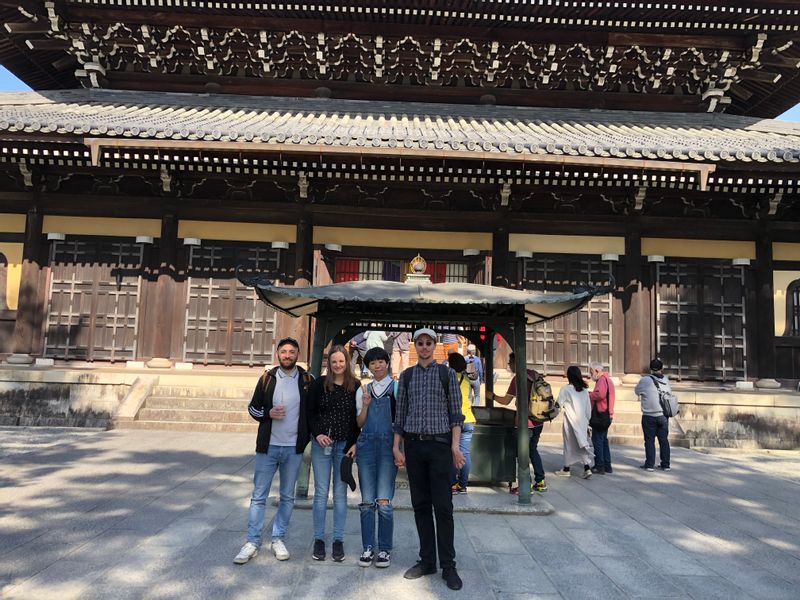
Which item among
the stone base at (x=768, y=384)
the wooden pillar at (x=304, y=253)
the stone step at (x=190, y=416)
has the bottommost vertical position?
the stone step at (x=190, y=416)

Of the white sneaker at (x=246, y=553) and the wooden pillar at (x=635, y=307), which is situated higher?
the wooden pillar at (x=635, y=307)

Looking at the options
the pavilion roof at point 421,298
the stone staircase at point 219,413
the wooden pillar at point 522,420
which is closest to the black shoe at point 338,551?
the pavilion roof at point 421,298

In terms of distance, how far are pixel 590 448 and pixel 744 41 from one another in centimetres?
1036

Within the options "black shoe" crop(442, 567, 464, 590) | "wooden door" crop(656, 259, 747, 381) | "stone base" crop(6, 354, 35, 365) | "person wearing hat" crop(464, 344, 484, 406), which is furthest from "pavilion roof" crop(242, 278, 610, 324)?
"stone base" crop(6, 354, 35, 365)

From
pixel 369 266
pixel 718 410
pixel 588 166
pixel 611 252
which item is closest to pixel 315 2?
pixel 369 266

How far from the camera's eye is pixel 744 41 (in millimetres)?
11578

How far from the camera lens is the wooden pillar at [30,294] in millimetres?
10789

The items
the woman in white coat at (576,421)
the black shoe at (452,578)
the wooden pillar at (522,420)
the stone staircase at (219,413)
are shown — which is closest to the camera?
the black shoe at (452,578)

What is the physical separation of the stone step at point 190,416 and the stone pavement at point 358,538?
2.25 meters

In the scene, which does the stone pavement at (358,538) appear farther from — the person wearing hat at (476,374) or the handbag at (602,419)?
the person wearing hat at (476,374)

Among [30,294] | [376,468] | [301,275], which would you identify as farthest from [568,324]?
[30,294]

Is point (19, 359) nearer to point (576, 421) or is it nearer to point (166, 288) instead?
point (166, 288)

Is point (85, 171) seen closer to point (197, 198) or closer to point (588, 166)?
point (197, 198)

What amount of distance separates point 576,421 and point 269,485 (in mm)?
4635
